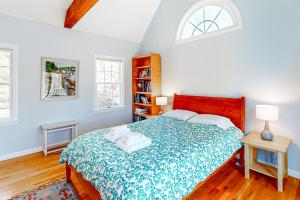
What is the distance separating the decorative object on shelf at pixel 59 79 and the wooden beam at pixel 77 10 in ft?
2.50

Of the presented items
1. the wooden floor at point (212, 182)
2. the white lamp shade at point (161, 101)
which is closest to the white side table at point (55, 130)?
the wooden floor at point (212, 182)

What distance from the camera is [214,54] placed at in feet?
10.0

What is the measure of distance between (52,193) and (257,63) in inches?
130

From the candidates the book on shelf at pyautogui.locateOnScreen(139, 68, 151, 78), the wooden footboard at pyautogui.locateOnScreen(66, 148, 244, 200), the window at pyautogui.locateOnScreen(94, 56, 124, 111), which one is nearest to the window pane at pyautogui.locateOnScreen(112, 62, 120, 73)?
the window at pyautogui.locateOnScreen(94, 56, 124, 111)

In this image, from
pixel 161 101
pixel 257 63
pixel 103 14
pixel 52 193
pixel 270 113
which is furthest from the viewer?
pixel 161 101

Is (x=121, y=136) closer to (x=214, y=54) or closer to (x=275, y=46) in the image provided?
(x=214, y=54)

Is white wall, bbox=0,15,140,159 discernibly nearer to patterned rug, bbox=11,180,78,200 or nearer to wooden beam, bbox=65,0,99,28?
wooden beam, bbox=65,0,99,28

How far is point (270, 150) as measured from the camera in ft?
6.73

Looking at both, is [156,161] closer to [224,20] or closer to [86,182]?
[86,182]

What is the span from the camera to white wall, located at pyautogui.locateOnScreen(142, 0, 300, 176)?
7.45 feet

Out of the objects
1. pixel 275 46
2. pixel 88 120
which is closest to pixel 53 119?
pixel 88 120

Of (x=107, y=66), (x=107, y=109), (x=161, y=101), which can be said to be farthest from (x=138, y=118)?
(x=107, y=66)

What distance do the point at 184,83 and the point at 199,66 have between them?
0.49 meters

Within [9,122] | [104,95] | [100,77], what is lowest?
[9,122]
